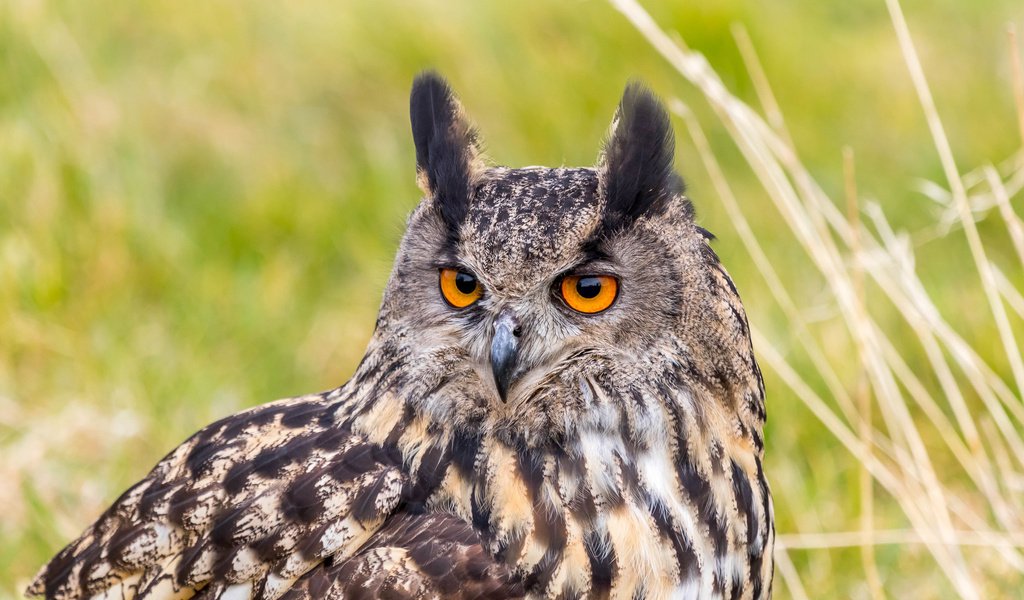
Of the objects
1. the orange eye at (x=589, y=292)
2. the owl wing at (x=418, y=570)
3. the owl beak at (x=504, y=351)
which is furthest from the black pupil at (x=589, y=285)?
the owl wing at (x=418, y=570)

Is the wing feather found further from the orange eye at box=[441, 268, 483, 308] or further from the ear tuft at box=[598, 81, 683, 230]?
the ear tuft at box=[598, 81, 683, 230]

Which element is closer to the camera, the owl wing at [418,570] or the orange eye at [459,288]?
the owl wing at [418,570]

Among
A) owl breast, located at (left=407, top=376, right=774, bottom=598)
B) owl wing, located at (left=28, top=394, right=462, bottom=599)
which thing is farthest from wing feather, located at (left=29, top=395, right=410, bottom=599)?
owl breast, located at (left=407, top=376, right=774, bottom=598)

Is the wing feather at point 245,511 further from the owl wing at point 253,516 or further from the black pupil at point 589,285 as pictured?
the black pupil at point 589,285

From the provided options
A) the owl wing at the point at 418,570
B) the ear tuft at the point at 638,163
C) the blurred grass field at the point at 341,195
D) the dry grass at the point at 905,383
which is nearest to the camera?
the owl wing at the point at 418,570

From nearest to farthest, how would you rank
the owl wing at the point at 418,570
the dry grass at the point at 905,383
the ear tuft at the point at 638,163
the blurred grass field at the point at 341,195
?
Answer: the owl wing at the point at 418,570 → the ear tuft at the point at 638,163 → the dry grass at the point at 905,383 → the blurred grass field at the point at 341,195

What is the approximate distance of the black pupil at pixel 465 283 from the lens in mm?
2129

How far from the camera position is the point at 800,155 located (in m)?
4.90

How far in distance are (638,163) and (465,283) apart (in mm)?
337

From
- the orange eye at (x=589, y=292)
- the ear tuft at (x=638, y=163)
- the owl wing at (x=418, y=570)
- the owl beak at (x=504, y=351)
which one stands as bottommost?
the owl wing at (x=418, y=570)

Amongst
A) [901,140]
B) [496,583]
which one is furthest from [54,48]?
[496,583]

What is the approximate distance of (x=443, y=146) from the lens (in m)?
2.21

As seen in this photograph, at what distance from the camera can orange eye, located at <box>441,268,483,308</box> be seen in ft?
7.00

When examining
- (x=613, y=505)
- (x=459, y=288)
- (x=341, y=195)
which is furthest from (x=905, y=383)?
(x=341, y=195)
